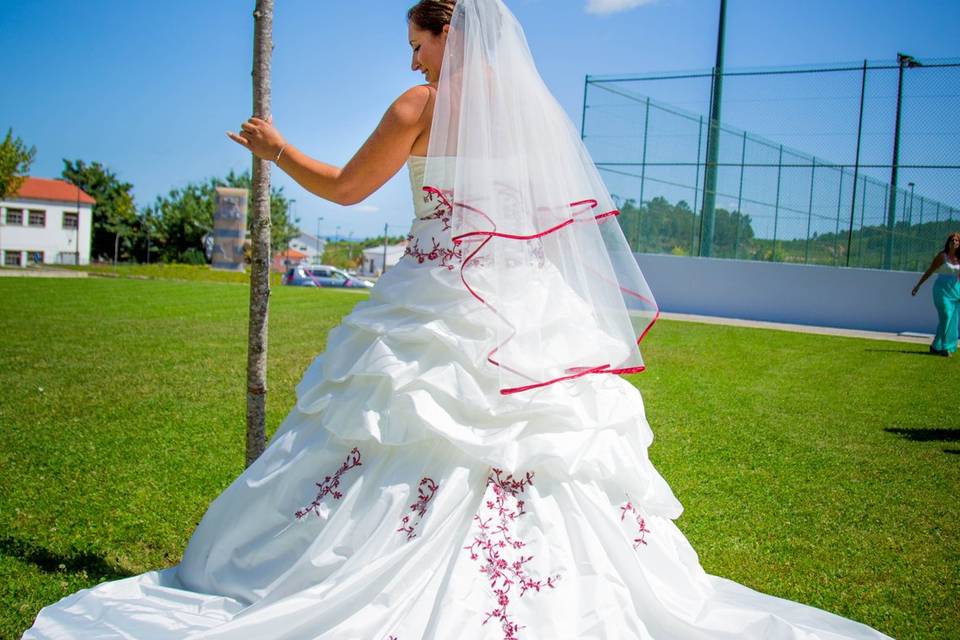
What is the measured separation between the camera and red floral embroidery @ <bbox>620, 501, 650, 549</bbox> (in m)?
2.72

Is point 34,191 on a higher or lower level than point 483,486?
higher

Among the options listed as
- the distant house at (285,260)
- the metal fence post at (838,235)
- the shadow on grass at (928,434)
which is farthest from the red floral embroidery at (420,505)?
the distant house at (285,260)

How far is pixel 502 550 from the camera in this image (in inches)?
97.3

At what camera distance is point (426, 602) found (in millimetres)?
2402

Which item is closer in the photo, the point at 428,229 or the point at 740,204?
the point at 428,229

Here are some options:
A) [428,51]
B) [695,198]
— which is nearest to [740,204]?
[695,198]

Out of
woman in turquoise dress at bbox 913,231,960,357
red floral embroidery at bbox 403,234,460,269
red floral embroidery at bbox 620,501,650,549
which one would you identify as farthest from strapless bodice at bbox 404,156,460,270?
woman in turquoise dress at bbox 913,231,960,357

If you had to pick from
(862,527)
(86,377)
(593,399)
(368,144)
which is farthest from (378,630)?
(86,377)

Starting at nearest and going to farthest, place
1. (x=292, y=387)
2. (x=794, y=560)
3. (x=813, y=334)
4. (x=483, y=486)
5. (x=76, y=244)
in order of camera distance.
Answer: (x=483, y=486), (x=794, y=560), (x=292, y=387), (x=813, y=334), (x=76, y=244)

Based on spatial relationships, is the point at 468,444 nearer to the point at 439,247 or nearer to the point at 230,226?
the point at 439,247

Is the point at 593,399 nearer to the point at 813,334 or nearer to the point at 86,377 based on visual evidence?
the point at 86,377

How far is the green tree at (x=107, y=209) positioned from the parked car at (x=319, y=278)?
30.0 meters

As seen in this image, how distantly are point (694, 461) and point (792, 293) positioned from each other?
14121 mm

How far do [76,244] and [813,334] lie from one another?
56.6 metres
